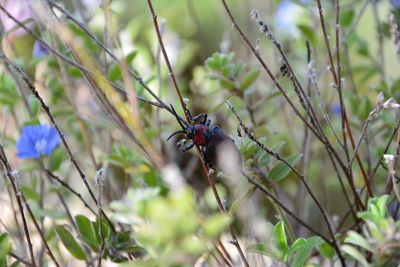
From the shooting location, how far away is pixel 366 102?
104 cm

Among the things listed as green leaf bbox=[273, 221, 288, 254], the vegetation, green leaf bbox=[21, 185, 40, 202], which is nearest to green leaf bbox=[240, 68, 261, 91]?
the vegetation

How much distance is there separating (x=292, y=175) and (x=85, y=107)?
530mm

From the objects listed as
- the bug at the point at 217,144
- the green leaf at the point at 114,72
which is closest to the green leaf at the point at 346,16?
the green leaf at the point at 114,72

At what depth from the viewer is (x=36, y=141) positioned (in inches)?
41.9

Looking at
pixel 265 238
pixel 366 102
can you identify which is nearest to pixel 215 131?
pixel 265 238

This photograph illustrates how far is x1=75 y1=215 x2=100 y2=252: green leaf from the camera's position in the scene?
82 cm

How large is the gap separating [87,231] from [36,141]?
300 mm

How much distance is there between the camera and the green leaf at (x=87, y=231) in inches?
32.3

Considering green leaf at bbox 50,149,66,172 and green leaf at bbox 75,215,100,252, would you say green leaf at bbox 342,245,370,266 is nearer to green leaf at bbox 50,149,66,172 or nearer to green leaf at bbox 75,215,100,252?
green leaf at bbox 75,215,100,252

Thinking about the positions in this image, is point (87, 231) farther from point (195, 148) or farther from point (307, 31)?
point (307, 31)

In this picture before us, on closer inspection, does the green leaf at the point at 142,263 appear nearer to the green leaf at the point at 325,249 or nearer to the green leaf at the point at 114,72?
the green leaf at the point at 325,249

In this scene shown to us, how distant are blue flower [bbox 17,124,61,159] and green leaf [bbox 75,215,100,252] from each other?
0.26 m

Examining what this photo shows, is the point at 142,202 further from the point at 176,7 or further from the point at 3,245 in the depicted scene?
the point at 176,7

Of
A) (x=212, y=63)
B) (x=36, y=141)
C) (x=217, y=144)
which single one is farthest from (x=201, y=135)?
(x=36, y=141)
